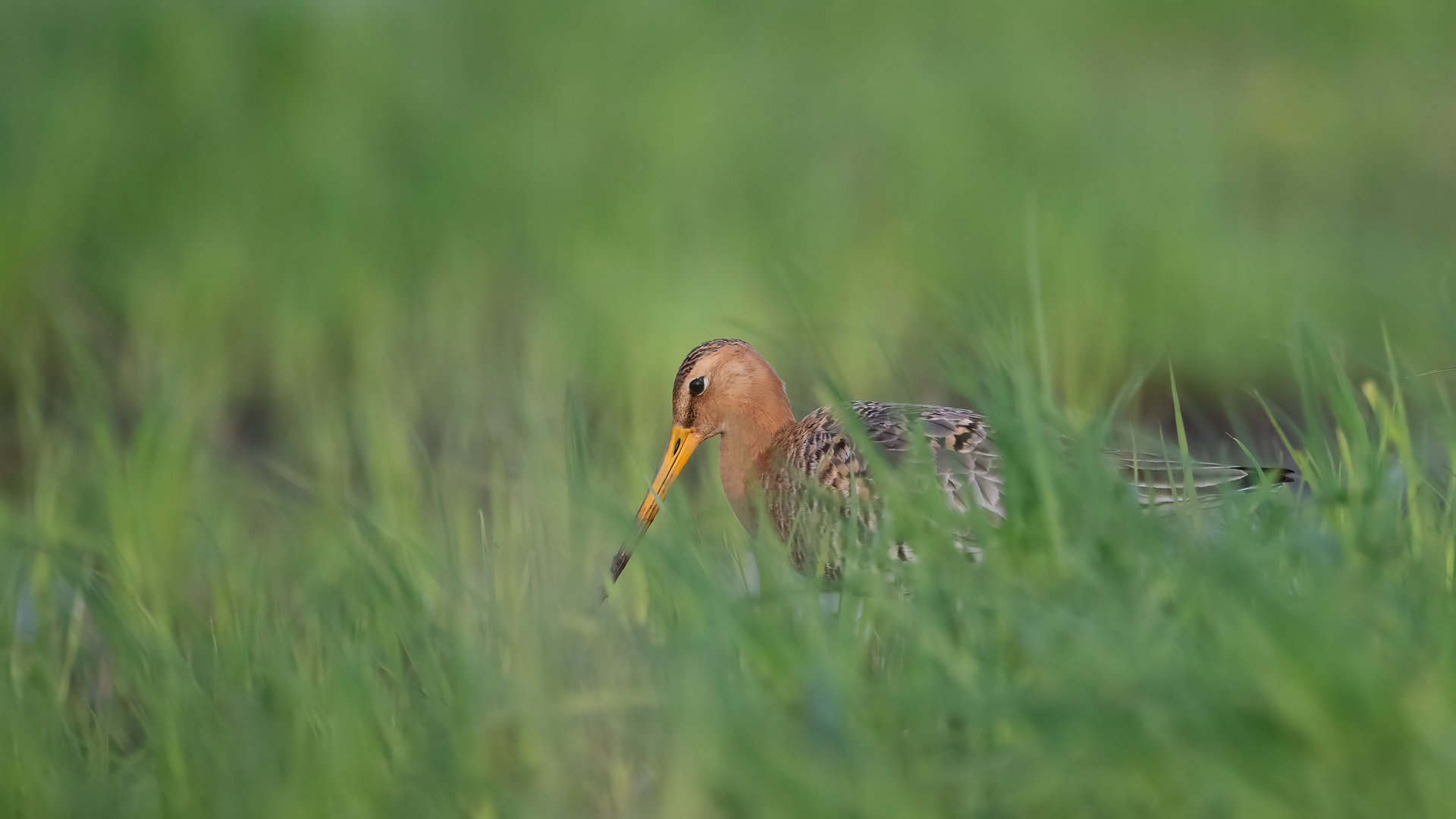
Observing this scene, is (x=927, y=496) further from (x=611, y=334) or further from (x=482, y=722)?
Answer: (x=611, y=334)

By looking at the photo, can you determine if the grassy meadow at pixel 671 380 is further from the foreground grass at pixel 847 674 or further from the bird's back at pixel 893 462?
the bird's back at pixel 893 462

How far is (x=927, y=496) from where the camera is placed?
6.71 ft

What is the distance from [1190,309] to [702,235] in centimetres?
195

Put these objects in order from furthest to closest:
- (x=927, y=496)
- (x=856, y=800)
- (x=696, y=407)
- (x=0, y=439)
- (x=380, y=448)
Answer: (x=0, y=439)
(x=380, y=448)
(x=696, y=407)
(x=927, y=496)
(x=856, y=800)

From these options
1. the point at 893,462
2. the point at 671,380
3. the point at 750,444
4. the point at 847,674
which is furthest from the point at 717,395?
the point at 671,380

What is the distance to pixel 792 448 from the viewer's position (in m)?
3.05

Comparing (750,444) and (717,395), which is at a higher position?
(717,395)

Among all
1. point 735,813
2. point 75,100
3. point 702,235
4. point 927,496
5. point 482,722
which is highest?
point 75,100

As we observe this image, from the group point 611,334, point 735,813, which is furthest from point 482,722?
point 611,334

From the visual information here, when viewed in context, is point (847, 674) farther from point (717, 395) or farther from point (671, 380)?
point (671, 380)

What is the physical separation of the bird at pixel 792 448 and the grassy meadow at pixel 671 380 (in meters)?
0.14

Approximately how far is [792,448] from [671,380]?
198 cm

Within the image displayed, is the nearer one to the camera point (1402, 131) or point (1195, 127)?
point (1195, 127)

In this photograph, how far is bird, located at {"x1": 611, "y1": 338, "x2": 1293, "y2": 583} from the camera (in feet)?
8.82
